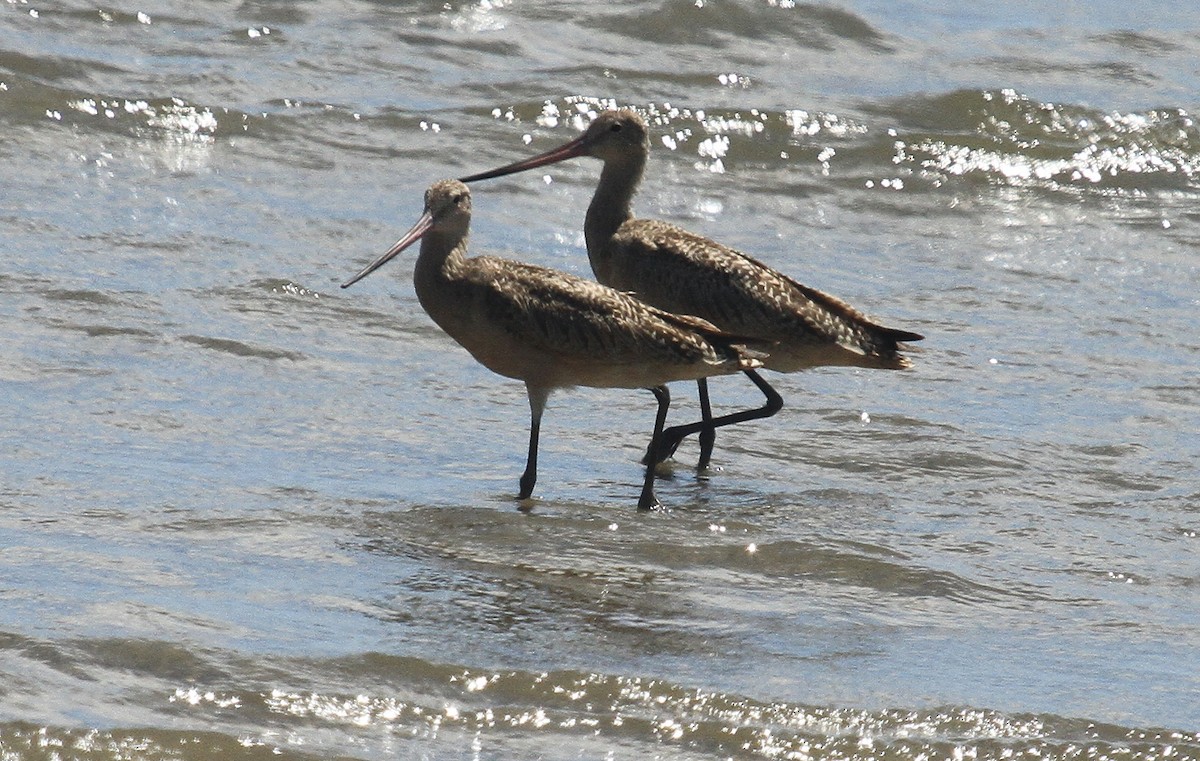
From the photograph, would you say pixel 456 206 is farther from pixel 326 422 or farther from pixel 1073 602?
pixel 1073 602

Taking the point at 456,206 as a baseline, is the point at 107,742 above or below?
below

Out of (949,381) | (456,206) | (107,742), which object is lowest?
(107,742)

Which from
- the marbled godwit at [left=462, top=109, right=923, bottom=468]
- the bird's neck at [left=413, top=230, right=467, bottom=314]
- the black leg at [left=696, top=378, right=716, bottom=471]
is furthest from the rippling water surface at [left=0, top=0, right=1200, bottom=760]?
the bird's neck at [left=413, top=230, right=467, bottom=314]

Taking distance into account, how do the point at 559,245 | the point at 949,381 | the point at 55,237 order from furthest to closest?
1. the point at 559,245
2. the point at 55,237
3. the point at 949,381

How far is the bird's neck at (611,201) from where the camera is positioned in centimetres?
783

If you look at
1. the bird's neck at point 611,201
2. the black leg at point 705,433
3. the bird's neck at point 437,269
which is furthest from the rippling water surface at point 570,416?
the bird's neck at point 611,201

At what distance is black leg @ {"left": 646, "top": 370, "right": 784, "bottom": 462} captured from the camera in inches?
275

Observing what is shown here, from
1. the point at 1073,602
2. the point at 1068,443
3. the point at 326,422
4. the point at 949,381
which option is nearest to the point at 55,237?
the point at 326,422

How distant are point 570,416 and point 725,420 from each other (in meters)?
0.66

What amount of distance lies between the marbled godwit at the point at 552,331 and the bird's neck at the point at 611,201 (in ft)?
3.62

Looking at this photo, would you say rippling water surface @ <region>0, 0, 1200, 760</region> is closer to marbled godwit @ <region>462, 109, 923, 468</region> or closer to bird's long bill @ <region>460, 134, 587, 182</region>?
marbled godwit @ <region>462, 109, 923, 468</region>

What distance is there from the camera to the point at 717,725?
4.55 metres

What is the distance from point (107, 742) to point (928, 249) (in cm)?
696

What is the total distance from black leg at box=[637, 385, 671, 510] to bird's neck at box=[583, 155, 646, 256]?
92cm
